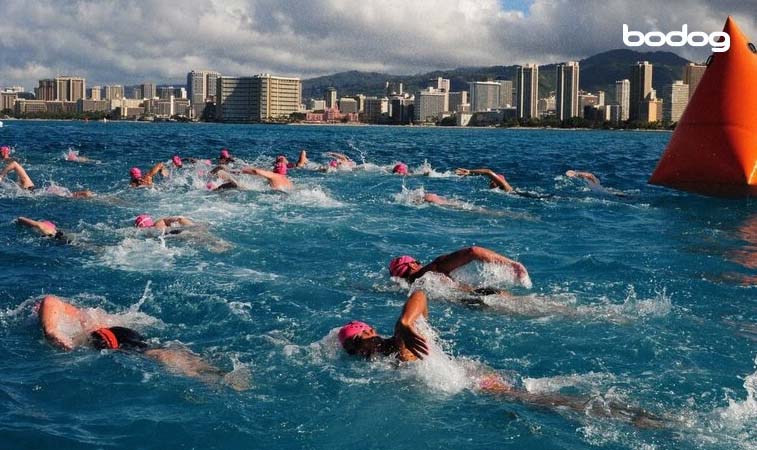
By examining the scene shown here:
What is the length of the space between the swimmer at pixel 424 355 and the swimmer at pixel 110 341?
1177mm

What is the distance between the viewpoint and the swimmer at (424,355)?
6.32 meters

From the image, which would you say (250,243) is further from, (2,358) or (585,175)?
(585,175)

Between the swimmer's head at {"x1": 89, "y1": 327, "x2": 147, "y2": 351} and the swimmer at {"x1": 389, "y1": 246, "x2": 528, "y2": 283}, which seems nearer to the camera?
the swimmer's head at {"x1": 89, "y1": 327, "x2": 147, "y2": 351}

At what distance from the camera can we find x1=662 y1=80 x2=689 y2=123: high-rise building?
18362 cm

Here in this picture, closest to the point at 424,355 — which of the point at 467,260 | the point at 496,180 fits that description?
the point at 467,260

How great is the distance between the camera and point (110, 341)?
26.0 feet

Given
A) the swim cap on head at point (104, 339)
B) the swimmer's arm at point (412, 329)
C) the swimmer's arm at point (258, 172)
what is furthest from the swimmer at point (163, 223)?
the swimmer's arm at point (412, 329)

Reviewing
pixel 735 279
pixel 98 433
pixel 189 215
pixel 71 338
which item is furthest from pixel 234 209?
pixel 98 433

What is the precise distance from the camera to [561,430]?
6.07 metres

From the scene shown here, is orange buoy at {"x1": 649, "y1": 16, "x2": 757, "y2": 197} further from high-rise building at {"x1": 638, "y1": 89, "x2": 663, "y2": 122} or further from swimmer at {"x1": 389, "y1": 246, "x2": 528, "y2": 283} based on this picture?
high-rise building at {"x1": 638, "y1": 89, "x2": 663, "y2": 122}

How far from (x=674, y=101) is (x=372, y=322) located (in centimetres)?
19206

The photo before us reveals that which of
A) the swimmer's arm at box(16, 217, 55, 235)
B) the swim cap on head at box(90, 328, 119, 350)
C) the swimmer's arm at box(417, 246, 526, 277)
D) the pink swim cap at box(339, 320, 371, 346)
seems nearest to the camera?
the pink swim cap at box(339, 320, 371, 346)

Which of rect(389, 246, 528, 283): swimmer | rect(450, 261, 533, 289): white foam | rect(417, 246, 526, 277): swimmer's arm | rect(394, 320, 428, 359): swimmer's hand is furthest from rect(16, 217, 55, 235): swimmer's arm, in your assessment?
rect(394, 320, 428, 359): swimmer's hand

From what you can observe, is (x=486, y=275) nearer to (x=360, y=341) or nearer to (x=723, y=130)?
(x=360, y=341)
